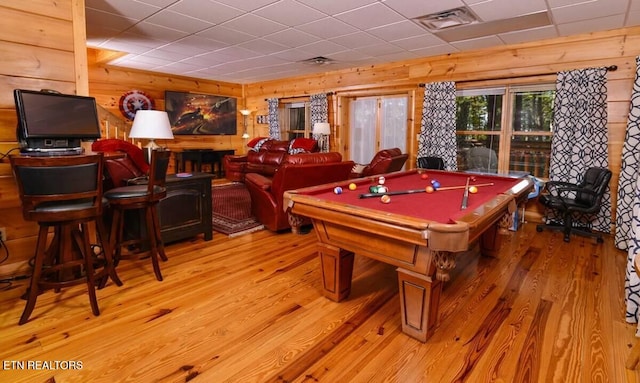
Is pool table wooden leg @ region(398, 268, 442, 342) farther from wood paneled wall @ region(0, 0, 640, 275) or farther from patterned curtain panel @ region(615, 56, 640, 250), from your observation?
patterned curtain panel @ region(615, 56, 640, 250)

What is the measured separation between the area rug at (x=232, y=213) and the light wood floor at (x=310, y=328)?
3.16 feet

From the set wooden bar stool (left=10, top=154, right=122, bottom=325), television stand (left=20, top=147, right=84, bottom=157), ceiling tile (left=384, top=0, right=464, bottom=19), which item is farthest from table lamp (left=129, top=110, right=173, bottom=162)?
ceiling tile (left=384, top=0, right=464, bottom=19)

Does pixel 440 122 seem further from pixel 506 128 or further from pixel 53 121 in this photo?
pixel 53 121

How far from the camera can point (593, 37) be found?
416cm

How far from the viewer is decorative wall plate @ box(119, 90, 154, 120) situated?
714 centimetres

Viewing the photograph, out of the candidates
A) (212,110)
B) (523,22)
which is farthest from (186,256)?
(212,110)

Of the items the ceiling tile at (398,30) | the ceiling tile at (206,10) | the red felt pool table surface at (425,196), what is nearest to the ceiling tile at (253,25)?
the ceiling tile at (206,10)

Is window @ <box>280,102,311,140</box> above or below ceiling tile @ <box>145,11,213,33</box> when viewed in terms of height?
below

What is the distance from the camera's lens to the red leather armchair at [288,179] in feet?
12.0

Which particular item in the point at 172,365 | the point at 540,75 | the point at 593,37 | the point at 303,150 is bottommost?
the point at 172,365

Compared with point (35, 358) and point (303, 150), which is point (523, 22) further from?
point (35, 358)

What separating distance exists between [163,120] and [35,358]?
7.23ft

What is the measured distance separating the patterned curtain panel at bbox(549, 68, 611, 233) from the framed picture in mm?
7160

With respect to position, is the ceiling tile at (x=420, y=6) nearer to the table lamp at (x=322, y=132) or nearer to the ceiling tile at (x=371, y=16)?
the ceiling tile at (x=371, y=16)
